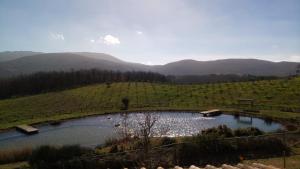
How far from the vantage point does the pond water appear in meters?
37.2

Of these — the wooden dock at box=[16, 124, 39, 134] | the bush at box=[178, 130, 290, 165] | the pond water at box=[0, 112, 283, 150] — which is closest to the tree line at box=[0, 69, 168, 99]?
the pond water at box=[0, 112, 283, 150]

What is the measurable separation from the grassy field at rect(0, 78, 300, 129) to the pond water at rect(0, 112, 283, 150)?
5071 millimetres

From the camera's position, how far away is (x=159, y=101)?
214 feet

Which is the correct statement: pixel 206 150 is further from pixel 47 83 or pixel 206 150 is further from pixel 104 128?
pixel 47 83

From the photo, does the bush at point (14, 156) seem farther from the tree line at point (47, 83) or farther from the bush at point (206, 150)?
the tree line at point (47, 83)

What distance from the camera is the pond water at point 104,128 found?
37.2 metres

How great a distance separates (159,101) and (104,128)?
23537 millimetres

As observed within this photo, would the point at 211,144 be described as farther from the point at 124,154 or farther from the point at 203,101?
the point at 203,101

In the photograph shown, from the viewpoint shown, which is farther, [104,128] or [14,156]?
[104,128]

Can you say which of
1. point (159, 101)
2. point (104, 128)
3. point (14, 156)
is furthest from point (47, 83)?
point (14, 156)

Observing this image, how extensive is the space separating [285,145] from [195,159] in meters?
7.19

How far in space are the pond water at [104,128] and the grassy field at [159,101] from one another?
507 centimetres

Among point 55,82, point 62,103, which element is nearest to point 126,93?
point 62,103

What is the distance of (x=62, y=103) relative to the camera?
72.9 metres
